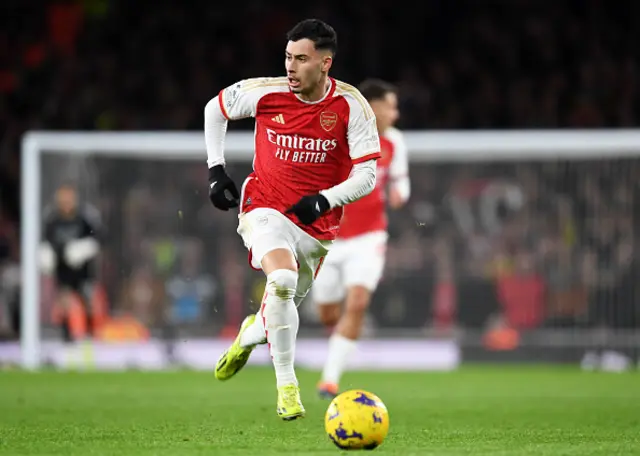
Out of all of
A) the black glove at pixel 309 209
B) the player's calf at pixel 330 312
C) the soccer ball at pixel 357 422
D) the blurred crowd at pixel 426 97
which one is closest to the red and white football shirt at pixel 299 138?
the black glove at pixel 309 209

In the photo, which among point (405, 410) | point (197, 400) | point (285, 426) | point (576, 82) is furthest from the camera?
point (576, 82)

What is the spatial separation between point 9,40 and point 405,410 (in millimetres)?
13254

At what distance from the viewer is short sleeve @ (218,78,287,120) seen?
7.34m

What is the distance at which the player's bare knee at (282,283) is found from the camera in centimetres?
704

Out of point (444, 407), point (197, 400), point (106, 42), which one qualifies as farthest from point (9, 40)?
point (444, 407)

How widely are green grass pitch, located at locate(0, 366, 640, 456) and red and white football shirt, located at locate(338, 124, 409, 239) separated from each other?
1.40m

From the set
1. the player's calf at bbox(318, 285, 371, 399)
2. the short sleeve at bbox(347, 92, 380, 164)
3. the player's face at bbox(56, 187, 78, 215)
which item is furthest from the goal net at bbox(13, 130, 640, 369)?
the short sleeve at bbox(347, 92, 380, 164)

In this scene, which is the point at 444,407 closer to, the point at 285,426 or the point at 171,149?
the point at 285,426

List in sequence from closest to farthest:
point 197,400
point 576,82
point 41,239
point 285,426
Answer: point 285,426 < point 197,400 < point 41,239 < point 576,82

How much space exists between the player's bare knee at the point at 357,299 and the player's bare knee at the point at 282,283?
331cm

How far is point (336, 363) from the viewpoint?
1020 centimetres

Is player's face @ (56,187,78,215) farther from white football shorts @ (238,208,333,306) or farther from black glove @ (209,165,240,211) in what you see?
black glove @ (209,165,240,211)

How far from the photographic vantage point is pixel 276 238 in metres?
7.22

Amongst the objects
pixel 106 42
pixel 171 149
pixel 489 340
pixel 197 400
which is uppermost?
pixel 106 42
